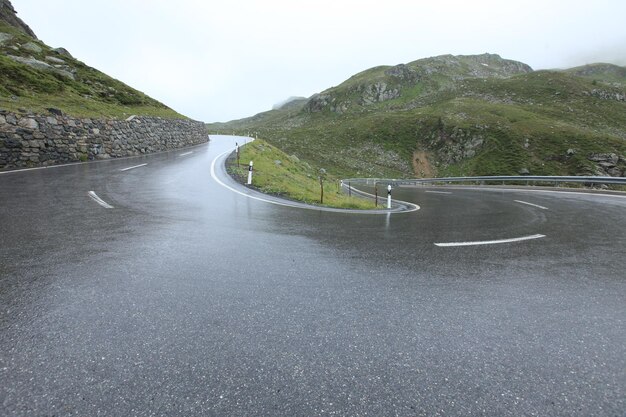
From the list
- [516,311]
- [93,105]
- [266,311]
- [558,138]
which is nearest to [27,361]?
[266,311]

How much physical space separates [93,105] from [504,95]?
94.0 metres

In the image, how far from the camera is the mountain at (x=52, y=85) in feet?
60.5

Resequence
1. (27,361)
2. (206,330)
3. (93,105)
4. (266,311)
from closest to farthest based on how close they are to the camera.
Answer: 1. (27,361)
2. (206,330)
3. (266,311)
4. (93,105)

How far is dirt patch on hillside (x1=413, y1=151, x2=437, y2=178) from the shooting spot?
5412 cm

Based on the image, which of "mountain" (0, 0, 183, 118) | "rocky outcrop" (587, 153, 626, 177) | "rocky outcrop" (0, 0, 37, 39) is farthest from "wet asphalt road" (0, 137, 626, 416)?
"rocky outcrop" (0, 0, 37, 39)

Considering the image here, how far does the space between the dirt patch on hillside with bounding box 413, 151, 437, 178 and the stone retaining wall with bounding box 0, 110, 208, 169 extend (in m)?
42.6

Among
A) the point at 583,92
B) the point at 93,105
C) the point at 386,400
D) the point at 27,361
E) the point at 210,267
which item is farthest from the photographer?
the point at 583,92

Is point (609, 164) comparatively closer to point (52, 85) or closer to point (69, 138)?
point (69, 138)

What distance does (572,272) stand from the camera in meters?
4.74

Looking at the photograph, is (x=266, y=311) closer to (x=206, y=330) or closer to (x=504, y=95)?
(x=206, y=330)

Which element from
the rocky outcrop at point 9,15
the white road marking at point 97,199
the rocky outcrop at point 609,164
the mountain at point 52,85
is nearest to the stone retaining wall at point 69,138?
the mountain at point 52,85

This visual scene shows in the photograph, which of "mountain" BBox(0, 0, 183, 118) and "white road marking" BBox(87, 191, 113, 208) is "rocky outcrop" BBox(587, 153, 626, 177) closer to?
"white road marking" BBox(87, 191, 113, 208)

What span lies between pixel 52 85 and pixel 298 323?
28.6 metres

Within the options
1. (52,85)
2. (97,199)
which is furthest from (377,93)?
(97,199)
